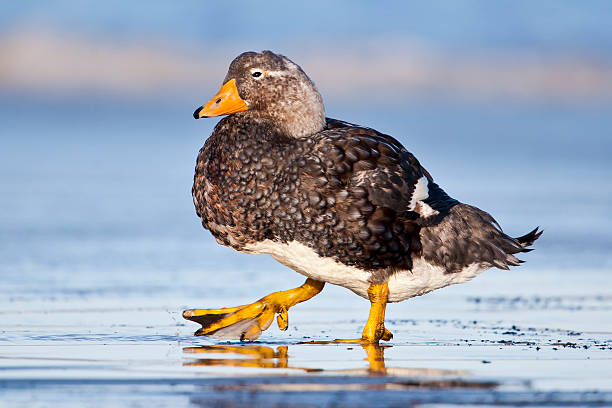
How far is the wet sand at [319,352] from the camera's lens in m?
5.80

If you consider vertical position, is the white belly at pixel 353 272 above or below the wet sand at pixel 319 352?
above

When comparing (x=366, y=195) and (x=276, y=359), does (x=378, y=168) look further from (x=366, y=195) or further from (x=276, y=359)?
(x=276, y=359)

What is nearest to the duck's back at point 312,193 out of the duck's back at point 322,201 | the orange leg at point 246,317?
the duck's back at point 322,201

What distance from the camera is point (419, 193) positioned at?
774 cm

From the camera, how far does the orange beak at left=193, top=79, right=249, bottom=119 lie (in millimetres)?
7648

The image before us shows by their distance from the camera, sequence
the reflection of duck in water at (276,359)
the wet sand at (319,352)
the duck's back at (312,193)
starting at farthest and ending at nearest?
the duck's back at (312,193) → the reflection of duck in water at (276,359) → the wet sand at (319,352)

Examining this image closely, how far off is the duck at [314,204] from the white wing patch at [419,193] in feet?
0.03

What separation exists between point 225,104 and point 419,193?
1.33 meters

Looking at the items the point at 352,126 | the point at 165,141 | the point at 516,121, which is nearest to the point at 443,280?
the point at 352,126

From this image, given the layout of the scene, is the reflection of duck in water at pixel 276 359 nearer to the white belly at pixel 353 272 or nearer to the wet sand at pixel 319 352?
the wet sand at pixel 319 352

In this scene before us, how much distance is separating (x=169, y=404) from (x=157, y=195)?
11.2 m

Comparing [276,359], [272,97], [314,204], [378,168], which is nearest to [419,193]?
[378,168]

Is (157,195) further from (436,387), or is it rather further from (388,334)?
(436,387)

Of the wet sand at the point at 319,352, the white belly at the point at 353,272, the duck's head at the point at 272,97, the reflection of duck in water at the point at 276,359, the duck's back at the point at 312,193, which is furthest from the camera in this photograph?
the duck's head at the point at 272,97
